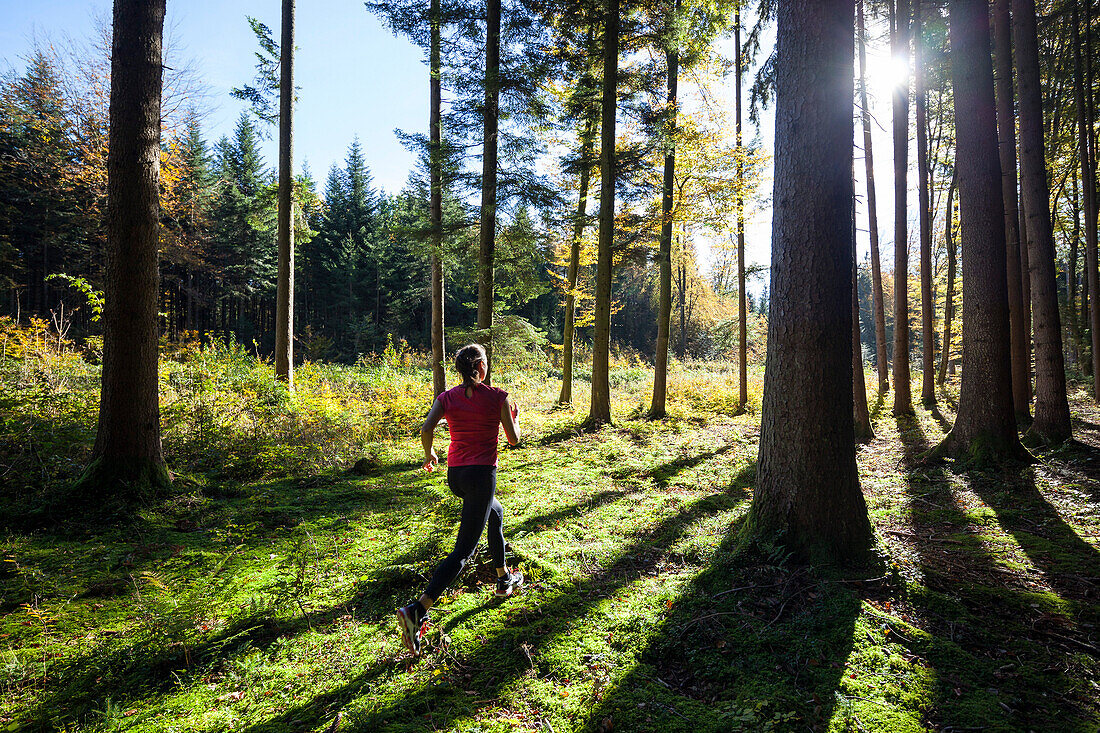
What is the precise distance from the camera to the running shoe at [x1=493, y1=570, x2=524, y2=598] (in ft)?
12.1

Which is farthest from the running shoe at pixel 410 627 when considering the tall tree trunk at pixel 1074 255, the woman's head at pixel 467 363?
the tall tree trunk at pixel 1074 255

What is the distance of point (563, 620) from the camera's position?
3363 mm

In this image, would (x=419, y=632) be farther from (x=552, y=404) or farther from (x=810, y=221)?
(x=552, y=404)

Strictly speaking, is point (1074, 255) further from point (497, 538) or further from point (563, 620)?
point (497, 538)

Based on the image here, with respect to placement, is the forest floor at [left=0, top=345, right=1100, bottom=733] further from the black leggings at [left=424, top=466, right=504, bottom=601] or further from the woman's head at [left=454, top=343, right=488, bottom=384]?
the woman's head at [left=454, top=343, right=488, bottom=384]

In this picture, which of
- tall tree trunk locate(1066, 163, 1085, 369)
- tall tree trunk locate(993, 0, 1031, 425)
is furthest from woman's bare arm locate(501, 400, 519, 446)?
tall tree trunk locate(1066, 163, 1085, 369)

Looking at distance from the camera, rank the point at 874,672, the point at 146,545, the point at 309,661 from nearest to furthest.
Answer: the point at 874,672, the point at 309,661, the point at 146,545

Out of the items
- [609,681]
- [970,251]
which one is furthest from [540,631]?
[970,251]

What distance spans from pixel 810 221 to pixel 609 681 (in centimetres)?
384

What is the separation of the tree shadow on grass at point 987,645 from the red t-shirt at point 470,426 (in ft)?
9.72

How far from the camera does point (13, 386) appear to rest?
291 inches

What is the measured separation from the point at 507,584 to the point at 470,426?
1438mm

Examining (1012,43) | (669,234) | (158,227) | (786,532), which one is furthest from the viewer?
(669,234)

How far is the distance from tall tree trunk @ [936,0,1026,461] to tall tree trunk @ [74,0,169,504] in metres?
11.3
